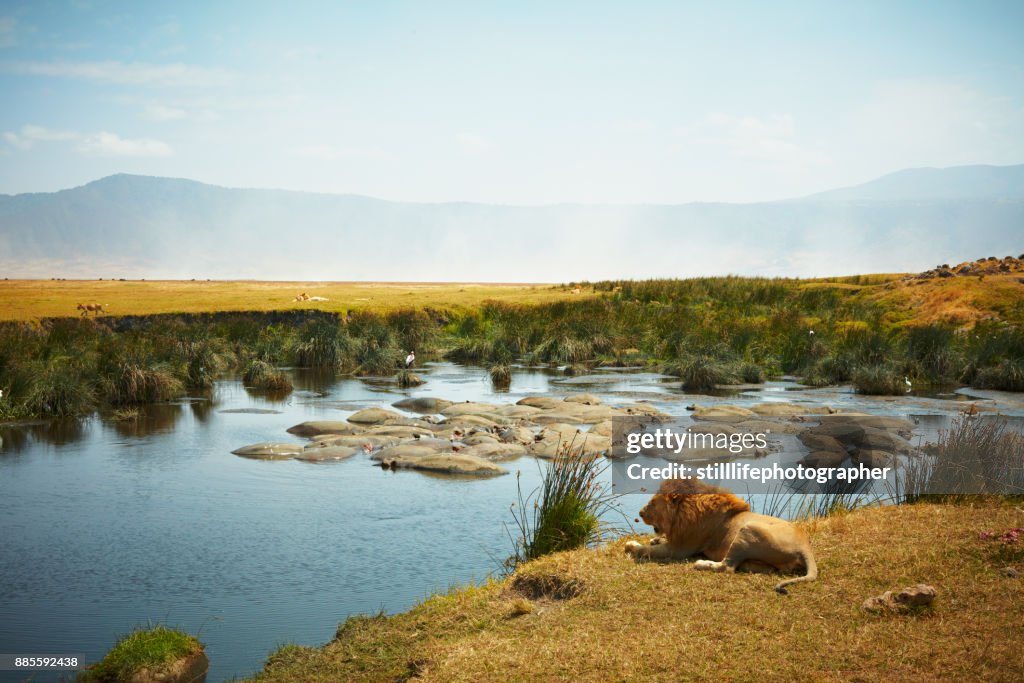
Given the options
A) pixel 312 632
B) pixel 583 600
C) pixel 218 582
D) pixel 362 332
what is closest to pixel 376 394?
pixel 362 332

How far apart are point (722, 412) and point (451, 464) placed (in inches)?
250

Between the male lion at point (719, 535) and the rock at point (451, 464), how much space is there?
5.96 metres

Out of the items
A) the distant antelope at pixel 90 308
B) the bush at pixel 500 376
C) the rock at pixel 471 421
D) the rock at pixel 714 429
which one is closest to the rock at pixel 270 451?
the rock at pixel 471 421

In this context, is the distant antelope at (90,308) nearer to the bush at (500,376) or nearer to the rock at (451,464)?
the bush at (500,376)

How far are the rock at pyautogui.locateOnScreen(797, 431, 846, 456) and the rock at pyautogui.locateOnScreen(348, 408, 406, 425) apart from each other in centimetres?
740

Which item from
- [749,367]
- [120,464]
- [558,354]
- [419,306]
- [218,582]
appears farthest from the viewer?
[419,306]

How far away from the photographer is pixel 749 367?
23812mm

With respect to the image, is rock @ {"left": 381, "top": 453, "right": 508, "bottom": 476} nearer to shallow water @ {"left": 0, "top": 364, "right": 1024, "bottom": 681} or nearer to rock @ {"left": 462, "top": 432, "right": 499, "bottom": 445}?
shallow water @ {"left": 0, "top": 364, "right": 1024, "bottom": 681}

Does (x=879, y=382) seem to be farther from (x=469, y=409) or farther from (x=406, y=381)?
(x=406, y=381)

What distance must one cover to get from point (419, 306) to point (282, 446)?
25729mm

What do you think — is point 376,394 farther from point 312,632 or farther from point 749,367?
point 312,632

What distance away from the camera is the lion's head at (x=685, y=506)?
21.7 feet

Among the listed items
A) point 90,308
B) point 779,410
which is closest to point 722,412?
point 779,410

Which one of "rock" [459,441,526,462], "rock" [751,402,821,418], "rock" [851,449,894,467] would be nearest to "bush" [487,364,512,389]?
"rock" [751,402,821,418]
